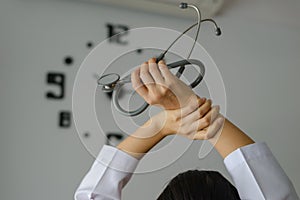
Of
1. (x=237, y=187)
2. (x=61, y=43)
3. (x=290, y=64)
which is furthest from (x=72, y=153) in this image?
(x=290, y=64)

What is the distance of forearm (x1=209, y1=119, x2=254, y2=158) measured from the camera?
70 cm

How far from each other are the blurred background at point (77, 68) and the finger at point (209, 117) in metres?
0.32

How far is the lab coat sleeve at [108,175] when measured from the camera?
2.38ft

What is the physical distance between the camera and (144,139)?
724 millimetres

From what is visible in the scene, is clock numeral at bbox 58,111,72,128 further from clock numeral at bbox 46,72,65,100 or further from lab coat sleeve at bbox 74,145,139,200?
lab coat sleeve at bbox 74,145,139,200

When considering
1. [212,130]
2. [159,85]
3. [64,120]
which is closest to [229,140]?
[212,130]

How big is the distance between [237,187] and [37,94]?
611mm

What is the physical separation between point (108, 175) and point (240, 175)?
0.69 ft

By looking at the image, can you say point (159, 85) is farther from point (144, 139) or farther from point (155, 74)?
point (144, 139)

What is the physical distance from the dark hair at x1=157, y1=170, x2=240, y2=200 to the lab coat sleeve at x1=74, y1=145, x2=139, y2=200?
3.6 inches

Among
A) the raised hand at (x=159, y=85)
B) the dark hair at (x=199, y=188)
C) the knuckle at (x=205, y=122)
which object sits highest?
the raised hand at (x=159, y=85)

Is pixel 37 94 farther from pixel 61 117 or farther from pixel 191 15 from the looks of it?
pixel 191 15

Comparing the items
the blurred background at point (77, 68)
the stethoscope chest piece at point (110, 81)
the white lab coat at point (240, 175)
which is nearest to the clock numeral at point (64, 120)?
the blurred background at point (77, 68)

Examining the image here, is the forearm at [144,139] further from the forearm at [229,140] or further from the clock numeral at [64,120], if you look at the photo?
the clock numeral at [64,120]
